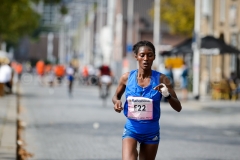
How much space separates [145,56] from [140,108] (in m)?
0.50

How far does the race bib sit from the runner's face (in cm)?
32

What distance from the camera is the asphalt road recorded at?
13.9m

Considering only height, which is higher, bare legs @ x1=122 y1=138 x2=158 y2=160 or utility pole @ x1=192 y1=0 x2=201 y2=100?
utility pole @ x1=192 y1=0 x2=201 y2=100

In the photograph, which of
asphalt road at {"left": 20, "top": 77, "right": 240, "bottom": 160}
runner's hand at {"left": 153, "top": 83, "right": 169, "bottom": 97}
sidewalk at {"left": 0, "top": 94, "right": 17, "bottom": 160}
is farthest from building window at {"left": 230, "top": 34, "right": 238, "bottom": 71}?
runner's hand at {"left": 153, "top": 83, "right": 169, "bottom": 97}

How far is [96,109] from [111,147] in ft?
43.2

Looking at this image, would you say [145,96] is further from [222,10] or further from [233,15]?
[222,10]

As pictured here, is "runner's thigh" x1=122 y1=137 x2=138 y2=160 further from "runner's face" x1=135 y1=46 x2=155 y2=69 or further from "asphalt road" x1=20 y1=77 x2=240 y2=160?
"asphalt road" x1=20 y1=77 x2=240 y2=160

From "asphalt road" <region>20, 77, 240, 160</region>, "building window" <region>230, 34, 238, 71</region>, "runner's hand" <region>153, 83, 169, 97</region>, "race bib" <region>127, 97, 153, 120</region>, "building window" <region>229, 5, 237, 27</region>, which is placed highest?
"building window" <region>229, 5, 237, 27</region>

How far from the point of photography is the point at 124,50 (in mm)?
91812

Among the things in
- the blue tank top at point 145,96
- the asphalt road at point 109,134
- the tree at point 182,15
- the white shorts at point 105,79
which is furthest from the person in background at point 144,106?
the tree at point 182,15

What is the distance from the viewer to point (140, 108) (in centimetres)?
798

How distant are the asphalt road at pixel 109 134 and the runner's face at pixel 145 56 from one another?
201 inches

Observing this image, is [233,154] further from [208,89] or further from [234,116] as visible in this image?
[208,89]

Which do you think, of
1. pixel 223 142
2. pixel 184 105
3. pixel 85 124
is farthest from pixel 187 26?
pixel 223 142
